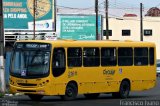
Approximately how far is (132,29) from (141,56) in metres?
60.5

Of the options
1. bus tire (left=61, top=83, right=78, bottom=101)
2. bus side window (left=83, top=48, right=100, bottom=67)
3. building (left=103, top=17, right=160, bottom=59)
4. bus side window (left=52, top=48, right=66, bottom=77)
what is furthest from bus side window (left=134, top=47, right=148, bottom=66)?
building (left=103, top=17, right=160, bottom=59)

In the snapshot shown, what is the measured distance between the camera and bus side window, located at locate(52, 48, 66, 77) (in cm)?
2433

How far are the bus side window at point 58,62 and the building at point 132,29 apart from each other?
64496 mm

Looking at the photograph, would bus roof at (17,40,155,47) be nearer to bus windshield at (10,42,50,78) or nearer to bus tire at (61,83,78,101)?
bus windshield at (10,42,50,78)

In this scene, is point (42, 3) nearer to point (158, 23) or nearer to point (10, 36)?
point (10, 36)

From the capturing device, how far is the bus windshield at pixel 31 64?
79.1 ft

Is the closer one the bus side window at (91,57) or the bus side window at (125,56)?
the bus side window at (91,57)

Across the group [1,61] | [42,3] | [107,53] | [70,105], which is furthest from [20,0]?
[70,105]

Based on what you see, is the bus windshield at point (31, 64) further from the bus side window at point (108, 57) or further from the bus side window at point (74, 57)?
the bus side window at point (108, 57)

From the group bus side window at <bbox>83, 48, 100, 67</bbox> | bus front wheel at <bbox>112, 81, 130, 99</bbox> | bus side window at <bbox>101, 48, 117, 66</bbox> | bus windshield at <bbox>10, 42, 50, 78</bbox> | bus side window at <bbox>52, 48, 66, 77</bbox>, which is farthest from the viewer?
bus front wheel at <bbox>112, 81, 130, 99</bbox>

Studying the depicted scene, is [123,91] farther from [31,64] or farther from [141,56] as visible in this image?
[31,64]

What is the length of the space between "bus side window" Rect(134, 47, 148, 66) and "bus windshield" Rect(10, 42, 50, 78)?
5896 millimetres

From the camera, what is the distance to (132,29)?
3501 inches

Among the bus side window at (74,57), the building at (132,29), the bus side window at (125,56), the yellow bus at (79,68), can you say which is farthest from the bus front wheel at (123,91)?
the building at (132,29)
